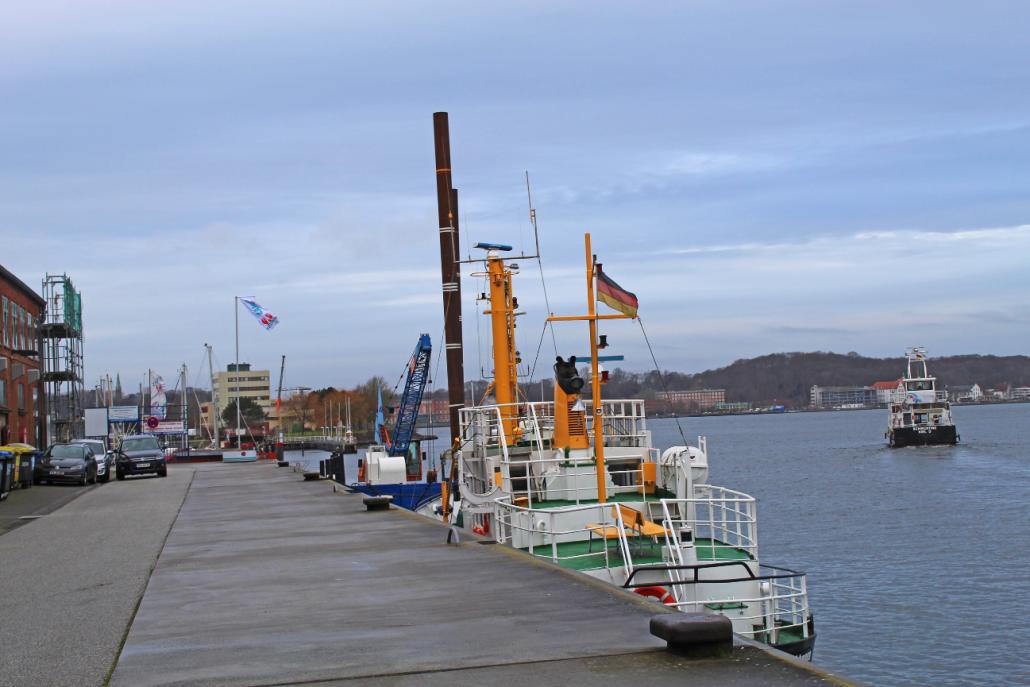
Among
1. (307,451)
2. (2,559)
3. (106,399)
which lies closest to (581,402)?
(2,559)

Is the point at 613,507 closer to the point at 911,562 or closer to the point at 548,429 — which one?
the point at 548,429

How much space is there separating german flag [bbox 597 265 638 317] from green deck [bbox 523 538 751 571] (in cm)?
398

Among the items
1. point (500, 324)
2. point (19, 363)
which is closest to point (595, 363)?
point (500, 324)

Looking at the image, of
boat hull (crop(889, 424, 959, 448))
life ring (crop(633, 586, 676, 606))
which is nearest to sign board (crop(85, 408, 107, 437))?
life ring (crop(633, 586, 676, 606))

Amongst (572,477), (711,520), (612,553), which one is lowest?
(612,553)

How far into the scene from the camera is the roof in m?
51.3

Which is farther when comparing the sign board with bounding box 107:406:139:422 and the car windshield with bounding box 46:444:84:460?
the sign board with bounding box 107:406:139:422

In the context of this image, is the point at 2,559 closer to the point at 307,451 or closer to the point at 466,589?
the point at 466,589

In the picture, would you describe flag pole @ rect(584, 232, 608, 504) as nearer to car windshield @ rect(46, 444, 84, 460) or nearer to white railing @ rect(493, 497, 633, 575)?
white railing @ rect(493, 497, 633, 575)

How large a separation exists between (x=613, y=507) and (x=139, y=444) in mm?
30465

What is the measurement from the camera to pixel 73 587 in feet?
42.5

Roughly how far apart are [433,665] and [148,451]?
38.4m

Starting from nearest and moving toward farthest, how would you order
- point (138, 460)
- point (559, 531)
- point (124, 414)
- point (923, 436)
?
point (559, 531)
point (138, 460)
point (124, 414)
point (923, 436)

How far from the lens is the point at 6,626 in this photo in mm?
10312
